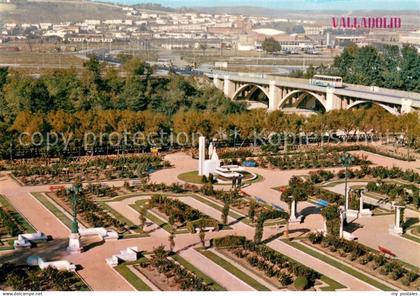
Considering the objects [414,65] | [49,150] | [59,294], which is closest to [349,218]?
[59,294]

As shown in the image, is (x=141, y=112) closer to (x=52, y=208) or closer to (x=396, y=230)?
(x=52, y=208)

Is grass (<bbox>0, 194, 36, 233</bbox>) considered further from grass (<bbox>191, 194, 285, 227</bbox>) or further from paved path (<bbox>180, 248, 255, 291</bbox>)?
grass (<bbox>191, 194, 285, 227</bbox>)

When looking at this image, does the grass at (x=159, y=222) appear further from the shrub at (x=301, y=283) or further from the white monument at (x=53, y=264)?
the shrub at (x=301, y=283)

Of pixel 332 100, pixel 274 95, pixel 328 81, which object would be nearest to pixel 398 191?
pixel 332 100

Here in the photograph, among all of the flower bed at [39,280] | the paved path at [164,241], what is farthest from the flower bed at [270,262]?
the flower bed at [39,280]

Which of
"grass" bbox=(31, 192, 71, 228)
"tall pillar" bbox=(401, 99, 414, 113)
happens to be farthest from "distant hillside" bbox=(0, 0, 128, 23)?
"grass" bbox=(31, 192, 71, 228)

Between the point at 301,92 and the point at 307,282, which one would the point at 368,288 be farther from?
the point at 301,92
